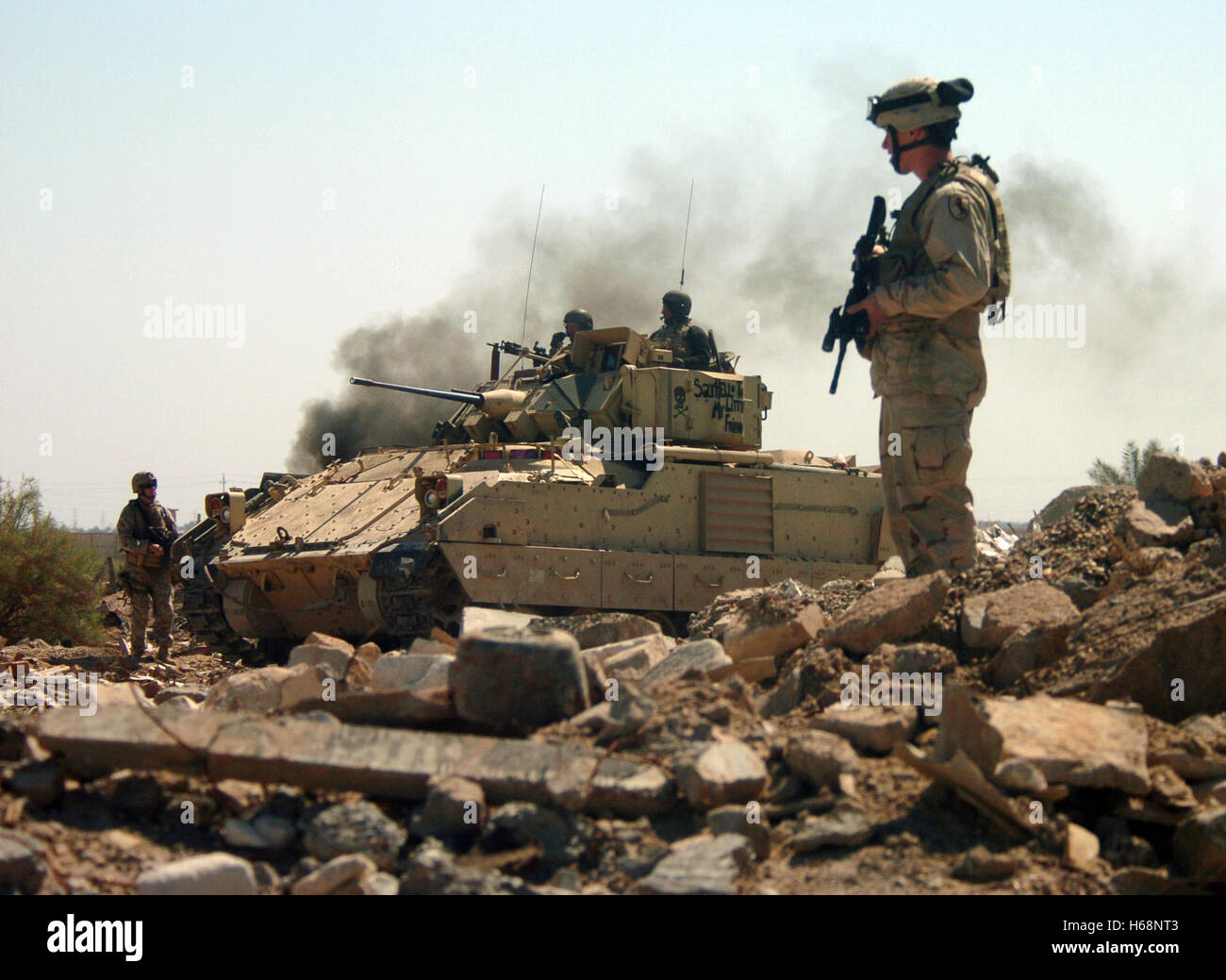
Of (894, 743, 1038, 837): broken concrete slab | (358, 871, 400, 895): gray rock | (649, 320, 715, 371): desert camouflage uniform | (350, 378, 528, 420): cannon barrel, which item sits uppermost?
(649, 320, 715, 371): desert camouflage uniform

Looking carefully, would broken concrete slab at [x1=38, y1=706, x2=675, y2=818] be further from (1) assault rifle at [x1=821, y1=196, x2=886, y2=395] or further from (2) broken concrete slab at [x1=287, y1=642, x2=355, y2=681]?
(1) assault rifle at [x1=821, y1=196, x2=886, y2=395]

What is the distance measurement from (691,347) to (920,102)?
7.82 meters

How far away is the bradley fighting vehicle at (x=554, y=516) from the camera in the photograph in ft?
37.1

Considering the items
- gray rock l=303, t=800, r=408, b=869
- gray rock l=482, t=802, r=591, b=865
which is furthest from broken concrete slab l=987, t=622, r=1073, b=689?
gray rock l=303, t=800, r=408, b=869

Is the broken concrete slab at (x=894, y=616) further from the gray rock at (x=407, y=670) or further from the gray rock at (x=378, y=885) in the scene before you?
the gray rock at (x=378, y=885)

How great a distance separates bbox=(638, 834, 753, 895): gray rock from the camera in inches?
145

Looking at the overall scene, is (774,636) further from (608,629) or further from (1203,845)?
(1203,845)

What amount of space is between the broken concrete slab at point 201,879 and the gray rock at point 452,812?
53cm

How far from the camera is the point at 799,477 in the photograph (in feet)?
44.2
